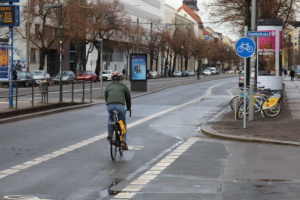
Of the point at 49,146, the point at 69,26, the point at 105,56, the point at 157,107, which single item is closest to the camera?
the point at 49,146

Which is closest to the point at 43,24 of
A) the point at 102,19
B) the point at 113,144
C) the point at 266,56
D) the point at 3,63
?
the point at 102,19

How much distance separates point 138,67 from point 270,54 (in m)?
16.4

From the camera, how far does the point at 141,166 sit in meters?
11.6

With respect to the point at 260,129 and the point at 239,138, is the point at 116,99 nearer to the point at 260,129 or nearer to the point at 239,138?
the point at 239,138

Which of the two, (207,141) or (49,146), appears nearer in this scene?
(49,146)

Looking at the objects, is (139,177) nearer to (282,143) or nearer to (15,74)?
(282,143)

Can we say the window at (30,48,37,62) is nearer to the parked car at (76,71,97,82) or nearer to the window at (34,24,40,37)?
the window at (34,24,40,37)

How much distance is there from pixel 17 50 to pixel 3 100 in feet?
164

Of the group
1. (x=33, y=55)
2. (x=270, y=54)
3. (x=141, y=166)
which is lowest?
(x=141, y=166)

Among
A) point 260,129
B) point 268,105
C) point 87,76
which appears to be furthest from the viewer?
point 87,76

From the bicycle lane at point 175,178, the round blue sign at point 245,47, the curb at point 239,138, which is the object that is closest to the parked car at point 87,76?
the round blue sign at point 245,47

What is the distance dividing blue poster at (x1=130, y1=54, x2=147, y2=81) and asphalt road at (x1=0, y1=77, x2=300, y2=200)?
25461mm

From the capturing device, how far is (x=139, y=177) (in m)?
10.2

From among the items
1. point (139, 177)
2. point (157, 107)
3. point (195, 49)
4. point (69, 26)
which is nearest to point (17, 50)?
point (69, 26)
